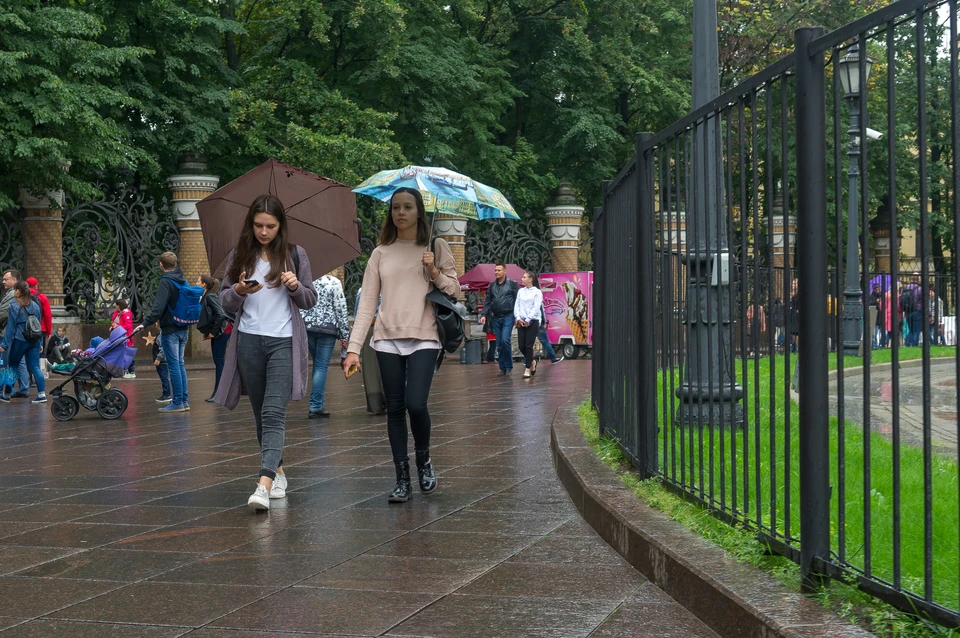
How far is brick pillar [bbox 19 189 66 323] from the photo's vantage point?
22.5 metres

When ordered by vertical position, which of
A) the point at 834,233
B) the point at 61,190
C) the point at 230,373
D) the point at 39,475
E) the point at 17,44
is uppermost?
the point at 17,44

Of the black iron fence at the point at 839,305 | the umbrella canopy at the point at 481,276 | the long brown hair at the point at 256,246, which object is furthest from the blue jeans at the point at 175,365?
the umbrella canopy at the point at 481,276

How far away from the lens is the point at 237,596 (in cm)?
493

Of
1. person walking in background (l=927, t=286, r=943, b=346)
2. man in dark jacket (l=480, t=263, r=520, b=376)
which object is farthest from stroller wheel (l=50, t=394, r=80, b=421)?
person walking in background (l=927, t=286, r=943, b=346)

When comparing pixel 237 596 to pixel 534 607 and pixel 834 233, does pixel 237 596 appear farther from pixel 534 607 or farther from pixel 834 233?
pixel 834 233

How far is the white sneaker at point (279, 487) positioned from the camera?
740 centimetres

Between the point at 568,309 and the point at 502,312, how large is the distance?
7.39 meters

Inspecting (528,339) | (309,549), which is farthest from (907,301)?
(528,339)

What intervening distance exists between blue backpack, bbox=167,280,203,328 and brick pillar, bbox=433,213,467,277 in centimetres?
1451

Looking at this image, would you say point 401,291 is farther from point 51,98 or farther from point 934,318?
point 51,98

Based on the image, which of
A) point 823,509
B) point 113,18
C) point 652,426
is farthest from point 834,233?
point 113,18

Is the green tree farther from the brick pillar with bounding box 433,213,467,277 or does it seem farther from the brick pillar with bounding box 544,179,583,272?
the brick pillar with bounding box 544,179,583,272

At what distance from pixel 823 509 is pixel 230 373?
13.7 ft

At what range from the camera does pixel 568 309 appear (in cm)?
2828
